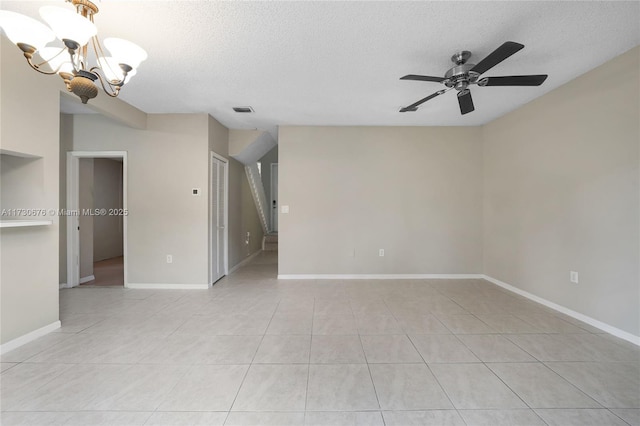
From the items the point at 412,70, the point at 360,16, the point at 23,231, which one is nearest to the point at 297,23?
the point at 360,16

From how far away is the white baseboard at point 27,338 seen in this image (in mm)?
2180

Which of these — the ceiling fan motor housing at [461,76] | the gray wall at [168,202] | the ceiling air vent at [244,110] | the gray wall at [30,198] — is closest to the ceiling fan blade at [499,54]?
the ceiling fan motor housing at [461,76]

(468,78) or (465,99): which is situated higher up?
(468,78)

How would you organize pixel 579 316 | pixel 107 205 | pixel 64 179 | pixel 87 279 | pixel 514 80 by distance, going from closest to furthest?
pixel 514 80 → pixel 579 316 → pixel 64 179 → pixel 87 279 → pixel 107 205

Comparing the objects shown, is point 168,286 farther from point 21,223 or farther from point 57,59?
point 57,59

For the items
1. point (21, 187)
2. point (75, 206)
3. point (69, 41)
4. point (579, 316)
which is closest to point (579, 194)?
point (579, 316)

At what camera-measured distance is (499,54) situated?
1885 mm

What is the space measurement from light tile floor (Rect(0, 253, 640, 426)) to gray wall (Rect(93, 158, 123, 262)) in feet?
11.8

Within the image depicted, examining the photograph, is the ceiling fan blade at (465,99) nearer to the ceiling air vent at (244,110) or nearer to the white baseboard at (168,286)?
the ceiling air vent at (244,110)

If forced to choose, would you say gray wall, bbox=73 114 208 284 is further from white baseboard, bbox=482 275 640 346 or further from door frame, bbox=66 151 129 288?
white baseboard, bbox=482 275 640 346

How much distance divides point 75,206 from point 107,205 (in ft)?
7.95

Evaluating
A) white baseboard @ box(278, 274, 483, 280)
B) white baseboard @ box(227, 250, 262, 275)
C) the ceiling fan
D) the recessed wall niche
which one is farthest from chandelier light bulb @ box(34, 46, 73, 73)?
white baseboard @ box(227, 250, 262, 275)

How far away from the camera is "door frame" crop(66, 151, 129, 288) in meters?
3.96

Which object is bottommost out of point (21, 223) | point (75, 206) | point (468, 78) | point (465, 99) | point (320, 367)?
point (320, 367)
